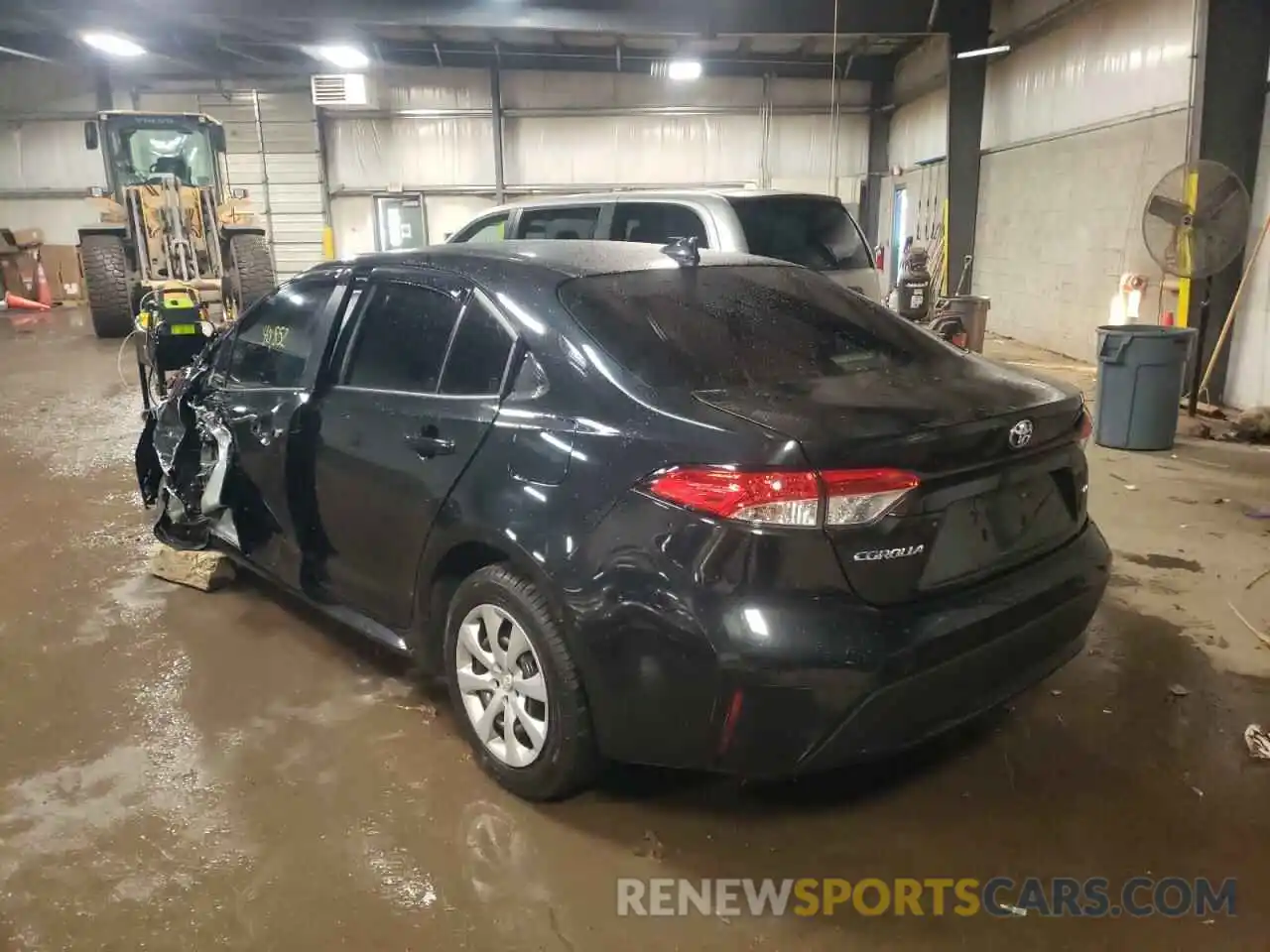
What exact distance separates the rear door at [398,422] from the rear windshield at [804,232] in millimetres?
3310

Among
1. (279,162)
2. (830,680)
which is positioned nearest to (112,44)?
(279,162)

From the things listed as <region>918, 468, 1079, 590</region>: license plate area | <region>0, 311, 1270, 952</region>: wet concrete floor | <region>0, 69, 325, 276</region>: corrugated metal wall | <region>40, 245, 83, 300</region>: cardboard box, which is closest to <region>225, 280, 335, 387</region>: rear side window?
<region>0, 311, 1270, 952</region>: wet concrete floor

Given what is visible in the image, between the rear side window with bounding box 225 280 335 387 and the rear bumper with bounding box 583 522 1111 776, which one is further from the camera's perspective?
the rear side window with bounding box 225 280 335 387

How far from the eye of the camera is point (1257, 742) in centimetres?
285

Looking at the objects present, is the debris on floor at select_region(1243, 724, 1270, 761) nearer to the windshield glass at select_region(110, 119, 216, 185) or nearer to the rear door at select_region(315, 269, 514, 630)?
the rear door at select_region(315, 269, 514, 630)

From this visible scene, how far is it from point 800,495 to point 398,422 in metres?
1.37

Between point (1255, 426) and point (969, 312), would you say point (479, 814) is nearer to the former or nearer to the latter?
point (1255, 426)

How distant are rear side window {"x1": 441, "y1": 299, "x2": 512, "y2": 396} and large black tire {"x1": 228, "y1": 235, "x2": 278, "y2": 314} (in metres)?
12.2

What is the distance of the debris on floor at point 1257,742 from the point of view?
2800mm

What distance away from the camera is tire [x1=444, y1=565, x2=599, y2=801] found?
2.38m

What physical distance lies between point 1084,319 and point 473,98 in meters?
12.2

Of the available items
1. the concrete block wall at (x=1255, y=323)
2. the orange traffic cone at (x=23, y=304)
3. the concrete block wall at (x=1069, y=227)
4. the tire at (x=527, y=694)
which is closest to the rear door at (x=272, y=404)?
the tire at (x=527, y=694)

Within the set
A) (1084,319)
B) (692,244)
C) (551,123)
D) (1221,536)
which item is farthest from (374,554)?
(551,123)

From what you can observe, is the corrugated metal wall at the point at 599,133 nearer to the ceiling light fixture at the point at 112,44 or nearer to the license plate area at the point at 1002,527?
the ceiling light fixture at the point at 112,44
